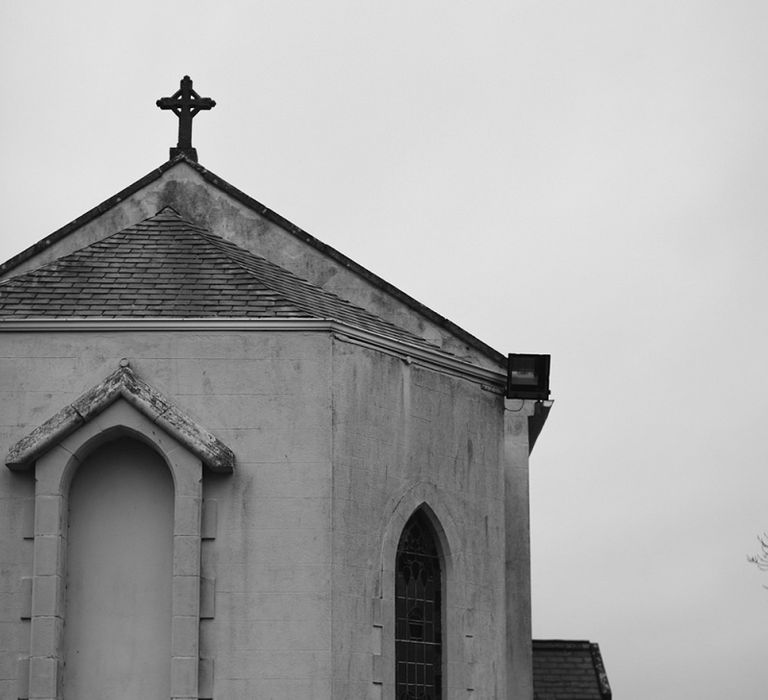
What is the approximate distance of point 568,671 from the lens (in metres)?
26.4

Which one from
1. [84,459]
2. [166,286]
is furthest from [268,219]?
[84,459]

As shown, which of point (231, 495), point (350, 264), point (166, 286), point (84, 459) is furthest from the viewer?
point (350, 264)

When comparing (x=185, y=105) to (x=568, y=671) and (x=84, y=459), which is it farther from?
(x=568, y=671)

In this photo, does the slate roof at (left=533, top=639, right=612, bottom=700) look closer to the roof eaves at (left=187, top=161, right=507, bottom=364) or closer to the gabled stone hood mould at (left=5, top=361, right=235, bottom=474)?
the roof eaves at (left=187, top=161, right=507, bottom=364)

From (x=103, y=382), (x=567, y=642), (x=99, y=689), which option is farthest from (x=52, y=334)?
(x=567, y=642)

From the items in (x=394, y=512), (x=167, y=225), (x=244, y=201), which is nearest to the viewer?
(x=394, y=512)

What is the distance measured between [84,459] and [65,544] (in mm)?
1022

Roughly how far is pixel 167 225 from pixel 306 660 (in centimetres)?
670

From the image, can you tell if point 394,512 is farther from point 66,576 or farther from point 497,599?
point 66,576

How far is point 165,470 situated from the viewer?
2059 cm

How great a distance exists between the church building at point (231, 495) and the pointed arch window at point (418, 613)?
0.09 feet

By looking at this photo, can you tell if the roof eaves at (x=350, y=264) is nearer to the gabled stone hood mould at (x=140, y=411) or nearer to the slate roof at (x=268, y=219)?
the slate roof at (x=268, y=219)

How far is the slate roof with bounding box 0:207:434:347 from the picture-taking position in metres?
21.3

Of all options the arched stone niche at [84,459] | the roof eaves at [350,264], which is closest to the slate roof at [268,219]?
the roof eaves at [350,264]
